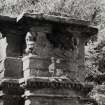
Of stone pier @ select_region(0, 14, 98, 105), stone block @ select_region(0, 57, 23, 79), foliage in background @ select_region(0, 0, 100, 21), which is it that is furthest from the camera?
foliage in background @ select_region(0, 0, 100, 21)

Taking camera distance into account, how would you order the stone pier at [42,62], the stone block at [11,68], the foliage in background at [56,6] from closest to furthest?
the stone pier at [42,62], the stone block at [11,68], the foliage in background at [56,6]

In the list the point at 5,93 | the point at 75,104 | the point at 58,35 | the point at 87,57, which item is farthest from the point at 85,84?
the point at 87,57

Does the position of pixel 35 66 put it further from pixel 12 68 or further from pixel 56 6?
pixel 56 6

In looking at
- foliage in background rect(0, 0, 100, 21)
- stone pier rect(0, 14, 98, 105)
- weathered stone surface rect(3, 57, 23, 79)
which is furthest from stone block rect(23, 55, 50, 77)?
foliage in background rect(0, 0, 100, 21)

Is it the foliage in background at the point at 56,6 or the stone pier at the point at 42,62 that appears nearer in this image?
the stone pier at the point at 42,62

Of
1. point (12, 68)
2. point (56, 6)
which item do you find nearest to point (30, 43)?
point (12, 68)

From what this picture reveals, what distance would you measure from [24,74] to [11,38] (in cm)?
96

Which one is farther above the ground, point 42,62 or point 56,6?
point 56,6

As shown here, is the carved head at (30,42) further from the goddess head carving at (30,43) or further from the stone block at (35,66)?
the stone block at (35,66)

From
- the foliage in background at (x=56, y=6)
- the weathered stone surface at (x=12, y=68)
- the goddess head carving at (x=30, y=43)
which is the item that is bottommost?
A: the weathered stone surface at (x=12, y=68)

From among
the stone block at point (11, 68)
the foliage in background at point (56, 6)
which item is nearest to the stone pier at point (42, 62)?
the stone block at point (11, 68)

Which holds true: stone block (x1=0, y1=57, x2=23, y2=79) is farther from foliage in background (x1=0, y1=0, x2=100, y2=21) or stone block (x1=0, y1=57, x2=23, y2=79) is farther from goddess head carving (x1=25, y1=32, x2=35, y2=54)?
foliage in background (x1=0, y1=0, x2=100, y2=21)

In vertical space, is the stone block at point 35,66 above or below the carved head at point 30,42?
below

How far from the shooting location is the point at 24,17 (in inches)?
316
